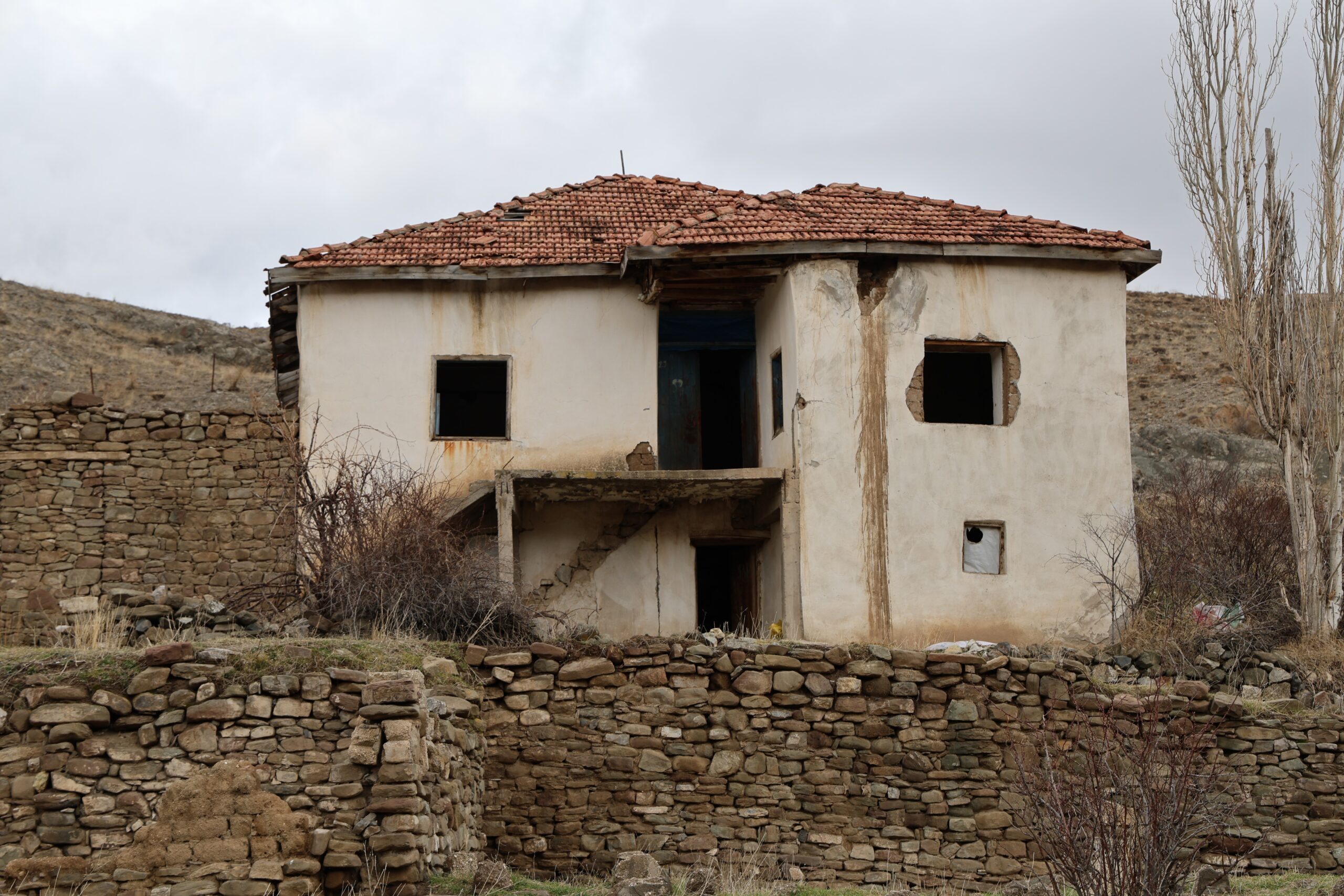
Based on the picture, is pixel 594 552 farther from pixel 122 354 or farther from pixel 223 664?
pixel 122 354

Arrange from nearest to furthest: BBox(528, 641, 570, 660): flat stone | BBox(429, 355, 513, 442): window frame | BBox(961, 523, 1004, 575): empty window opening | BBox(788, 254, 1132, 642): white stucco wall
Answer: BBox(528, 641, 570, 660): flat stone < BBox(788, 254, 1132, 642): white stucco wall < BBox(961, 523, 1004, 575): empty window opening < BBox(429, 355, 513, 442): window frame

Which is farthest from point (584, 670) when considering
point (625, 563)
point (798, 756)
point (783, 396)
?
point (783, 396)

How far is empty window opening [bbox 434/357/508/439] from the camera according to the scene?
51.8 feet

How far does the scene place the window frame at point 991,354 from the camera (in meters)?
15.2

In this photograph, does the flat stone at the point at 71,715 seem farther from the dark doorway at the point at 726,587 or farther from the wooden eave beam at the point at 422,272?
the dark doorway at the point at 726,587

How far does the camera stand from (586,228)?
16.8m

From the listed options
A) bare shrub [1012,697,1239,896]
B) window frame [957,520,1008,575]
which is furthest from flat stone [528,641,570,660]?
window frame [957,520,1008,575]

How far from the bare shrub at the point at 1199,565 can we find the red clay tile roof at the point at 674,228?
12.0ft

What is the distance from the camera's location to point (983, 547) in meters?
14.9

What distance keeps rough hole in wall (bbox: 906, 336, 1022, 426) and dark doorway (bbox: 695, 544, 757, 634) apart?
9.76 ft

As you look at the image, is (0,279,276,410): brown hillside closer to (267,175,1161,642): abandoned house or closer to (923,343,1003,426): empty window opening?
(267,175,1161,642): abandoned house

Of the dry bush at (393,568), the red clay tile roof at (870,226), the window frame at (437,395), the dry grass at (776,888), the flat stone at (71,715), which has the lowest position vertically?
the dry grass at (776,888)

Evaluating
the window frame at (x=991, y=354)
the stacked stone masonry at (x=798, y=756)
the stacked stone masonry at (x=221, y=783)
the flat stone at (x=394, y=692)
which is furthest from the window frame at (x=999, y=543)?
the flat stone at (x=394, y=692)

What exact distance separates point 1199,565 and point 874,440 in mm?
5061
